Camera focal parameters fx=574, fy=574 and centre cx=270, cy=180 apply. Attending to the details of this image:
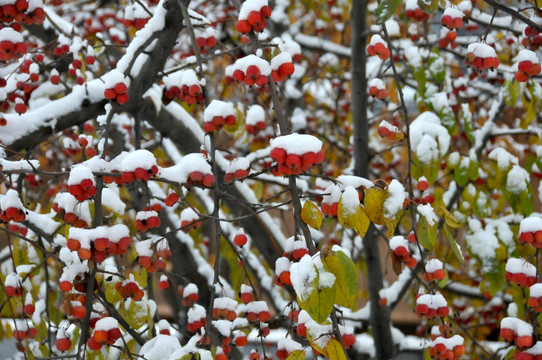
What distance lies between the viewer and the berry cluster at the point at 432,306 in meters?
1.50

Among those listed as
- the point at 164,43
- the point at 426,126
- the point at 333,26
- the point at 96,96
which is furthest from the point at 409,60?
the point at 333,26

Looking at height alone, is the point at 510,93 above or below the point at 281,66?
above

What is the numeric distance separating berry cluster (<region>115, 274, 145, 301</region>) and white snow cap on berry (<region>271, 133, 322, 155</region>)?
619mm

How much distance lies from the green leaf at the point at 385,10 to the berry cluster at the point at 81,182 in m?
0.69

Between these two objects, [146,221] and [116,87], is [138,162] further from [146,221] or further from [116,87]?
[116,87]

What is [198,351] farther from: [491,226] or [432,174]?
[491,226]

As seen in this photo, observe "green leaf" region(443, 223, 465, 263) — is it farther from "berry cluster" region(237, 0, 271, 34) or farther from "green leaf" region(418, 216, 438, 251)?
"berry cluster" region(237, 0, 271, 34)

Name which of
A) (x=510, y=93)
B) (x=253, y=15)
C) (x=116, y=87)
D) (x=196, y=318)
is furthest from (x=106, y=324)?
(x=510, y=93)

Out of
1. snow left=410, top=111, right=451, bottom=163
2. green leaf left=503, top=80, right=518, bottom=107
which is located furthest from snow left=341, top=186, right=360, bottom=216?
green leaf left=503, top=80, right=518, bottom=107

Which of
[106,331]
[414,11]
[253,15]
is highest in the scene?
[414,11]

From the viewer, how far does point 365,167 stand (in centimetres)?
267

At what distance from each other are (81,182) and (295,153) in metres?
0.44

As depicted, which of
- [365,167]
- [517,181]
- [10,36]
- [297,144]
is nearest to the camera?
[297,144]

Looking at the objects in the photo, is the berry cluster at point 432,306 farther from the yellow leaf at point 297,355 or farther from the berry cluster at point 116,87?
the berry cluster at point 116,87
